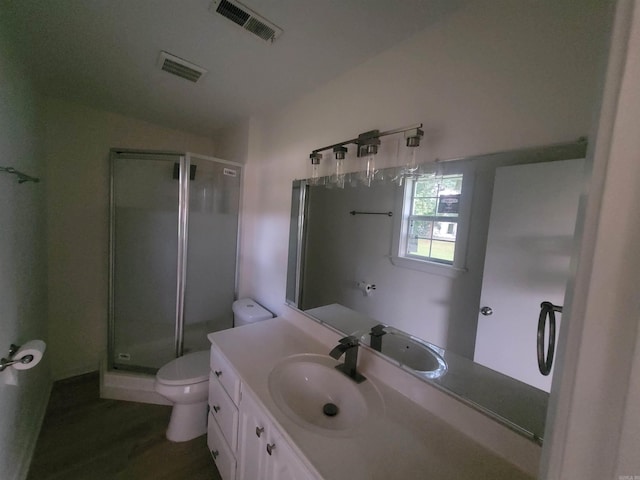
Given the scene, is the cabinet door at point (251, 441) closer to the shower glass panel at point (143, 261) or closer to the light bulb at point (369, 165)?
the light bulb at point (369, 165)

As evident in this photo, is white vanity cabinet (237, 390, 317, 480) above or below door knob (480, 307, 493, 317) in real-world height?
below

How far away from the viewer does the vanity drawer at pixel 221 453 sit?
3.89 feet

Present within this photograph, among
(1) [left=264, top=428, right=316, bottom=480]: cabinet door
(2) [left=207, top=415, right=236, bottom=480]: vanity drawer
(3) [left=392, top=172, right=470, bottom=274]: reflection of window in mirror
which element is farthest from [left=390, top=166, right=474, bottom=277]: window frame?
(2) [left=207, top=415, right=236, bottom=480]: vanity drawer

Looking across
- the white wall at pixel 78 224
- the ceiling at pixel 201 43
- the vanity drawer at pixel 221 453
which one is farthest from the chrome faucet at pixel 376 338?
the white wall at pixel 78 224

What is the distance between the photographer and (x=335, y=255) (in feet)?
5.16

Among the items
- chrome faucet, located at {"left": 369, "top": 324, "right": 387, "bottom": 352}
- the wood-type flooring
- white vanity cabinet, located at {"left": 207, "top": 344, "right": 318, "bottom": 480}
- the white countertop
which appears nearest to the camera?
the white countertop

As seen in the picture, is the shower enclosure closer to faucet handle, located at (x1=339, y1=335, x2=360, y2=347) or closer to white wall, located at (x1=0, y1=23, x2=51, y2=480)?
white wall, located at (x1=0, y1=23, x2=51, y2=480)

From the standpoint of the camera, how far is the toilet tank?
1.83 metres

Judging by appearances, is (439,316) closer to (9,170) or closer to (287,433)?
(287,433)

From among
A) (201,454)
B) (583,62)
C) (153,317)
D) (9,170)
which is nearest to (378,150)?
(583,62)

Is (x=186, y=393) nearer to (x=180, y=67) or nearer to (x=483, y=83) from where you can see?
(x=180, y=67)

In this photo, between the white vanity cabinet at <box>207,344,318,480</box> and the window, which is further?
the window

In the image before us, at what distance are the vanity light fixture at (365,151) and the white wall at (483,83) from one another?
3.1 inches

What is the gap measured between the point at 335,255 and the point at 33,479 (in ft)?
6.89
